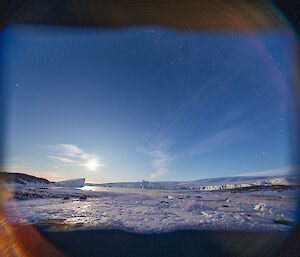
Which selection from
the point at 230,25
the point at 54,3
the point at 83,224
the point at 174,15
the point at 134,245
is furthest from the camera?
the point at 230,25

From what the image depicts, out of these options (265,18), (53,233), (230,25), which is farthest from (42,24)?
(265,18)

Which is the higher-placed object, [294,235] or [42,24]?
[42,24]

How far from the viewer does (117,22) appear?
3.83m

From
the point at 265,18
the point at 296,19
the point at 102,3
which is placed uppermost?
the point at 102,3

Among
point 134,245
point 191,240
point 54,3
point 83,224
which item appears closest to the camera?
point 134,245

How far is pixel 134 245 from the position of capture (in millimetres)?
1897

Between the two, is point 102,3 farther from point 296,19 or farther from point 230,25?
point 296,19

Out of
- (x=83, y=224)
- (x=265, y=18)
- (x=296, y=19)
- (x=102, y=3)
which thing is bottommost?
(x=83, y=224)

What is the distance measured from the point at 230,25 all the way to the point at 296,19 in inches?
59.2

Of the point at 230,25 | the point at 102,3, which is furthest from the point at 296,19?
the point at 102,3

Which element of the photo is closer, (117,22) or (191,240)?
(191,240)

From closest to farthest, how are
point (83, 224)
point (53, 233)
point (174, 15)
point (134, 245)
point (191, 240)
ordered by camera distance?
point (134, 245) → point (191, 240) → point (53, 233) → point (83, 224) → point (174, 15)

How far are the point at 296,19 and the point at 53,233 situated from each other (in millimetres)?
5649

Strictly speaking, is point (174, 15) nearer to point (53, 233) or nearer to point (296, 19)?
point (296, 19)
